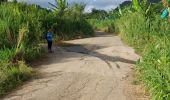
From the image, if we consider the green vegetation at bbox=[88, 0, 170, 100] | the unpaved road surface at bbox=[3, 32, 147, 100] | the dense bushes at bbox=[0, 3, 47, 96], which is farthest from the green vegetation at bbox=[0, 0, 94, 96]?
the green vegetation at bbox=[88, 0, 170, 100]

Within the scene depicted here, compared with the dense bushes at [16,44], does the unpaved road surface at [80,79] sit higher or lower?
lower

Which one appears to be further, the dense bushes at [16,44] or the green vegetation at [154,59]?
the dense bushes at [16,44]

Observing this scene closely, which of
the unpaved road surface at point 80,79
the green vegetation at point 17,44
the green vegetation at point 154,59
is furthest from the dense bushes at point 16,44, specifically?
the green vegetation at point 154,59

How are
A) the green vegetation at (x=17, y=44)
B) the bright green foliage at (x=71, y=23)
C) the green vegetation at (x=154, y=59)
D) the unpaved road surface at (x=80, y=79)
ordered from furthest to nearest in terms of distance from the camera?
the bright green foliage at (x=71, y=23), the green vegetation at (x=17, y=44), the unpaved road surface at (x=80, y=79), the green vegetation at (x=154, y=59)

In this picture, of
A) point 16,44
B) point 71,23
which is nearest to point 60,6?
point 71,23

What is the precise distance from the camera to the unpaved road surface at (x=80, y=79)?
37.7 feet

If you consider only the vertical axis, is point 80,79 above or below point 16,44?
below

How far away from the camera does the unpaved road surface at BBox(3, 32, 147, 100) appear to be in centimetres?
1148

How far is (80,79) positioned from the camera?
13.2 m

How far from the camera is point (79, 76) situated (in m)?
13.6

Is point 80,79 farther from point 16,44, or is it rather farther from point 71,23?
point 71,23

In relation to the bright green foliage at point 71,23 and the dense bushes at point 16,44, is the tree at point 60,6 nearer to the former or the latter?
the bright green foliage at point 71,23

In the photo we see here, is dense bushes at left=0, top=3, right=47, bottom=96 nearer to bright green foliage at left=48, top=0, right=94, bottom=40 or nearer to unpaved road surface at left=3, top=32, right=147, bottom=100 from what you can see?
unpaved road surface at left=3, top=32, right=147, bottom=100

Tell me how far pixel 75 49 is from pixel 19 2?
4224 mm
